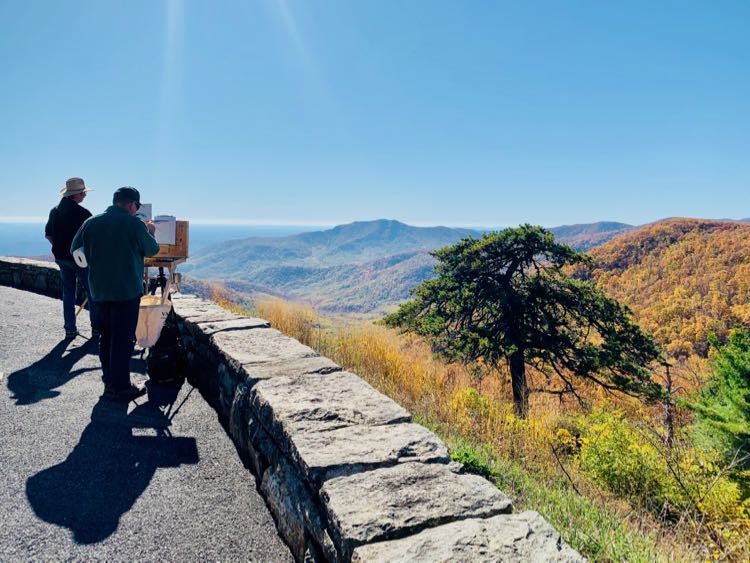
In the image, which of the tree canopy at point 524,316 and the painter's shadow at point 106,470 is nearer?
the painter's shadow at point 106,470

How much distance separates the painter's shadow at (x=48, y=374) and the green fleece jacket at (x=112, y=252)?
1.10 meters

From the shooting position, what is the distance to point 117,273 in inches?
148

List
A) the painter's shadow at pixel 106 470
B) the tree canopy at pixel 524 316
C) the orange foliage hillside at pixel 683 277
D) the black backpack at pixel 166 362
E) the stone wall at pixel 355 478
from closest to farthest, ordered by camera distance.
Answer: the stone wall at pixel 355 478, the painter's shadow at pixel 106 470, the black backpack at pixel 166 362, the tree canopy at pixel 524 316, the orange foliage hillside at pixel 683 277

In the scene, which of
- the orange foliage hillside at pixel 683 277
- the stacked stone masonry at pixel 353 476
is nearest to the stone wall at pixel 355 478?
the stacked stone masonry at pixel 353 476

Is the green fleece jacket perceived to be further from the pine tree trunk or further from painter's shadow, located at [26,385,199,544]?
the pine tree trunk

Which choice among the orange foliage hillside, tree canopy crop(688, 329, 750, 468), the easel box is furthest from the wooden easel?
the orange foliage hillside

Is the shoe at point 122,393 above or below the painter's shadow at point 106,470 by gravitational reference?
above

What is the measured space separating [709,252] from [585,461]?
72588 mm

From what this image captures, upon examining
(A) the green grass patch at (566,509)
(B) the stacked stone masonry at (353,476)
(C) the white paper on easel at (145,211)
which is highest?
(C) the white paper on easel at (145,211)

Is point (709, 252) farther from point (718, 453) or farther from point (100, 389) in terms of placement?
point (100, 389)

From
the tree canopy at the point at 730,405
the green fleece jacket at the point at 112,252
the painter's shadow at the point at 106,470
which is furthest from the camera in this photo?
the tree canopy at the point at 730,405

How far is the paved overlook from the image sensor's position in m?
2.19

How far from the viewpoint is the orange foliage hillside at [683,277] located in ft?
118

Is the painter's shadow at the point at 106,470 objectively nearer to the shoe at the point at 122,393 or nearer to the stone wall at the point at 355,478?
→ the shoe at the point at 122,393
